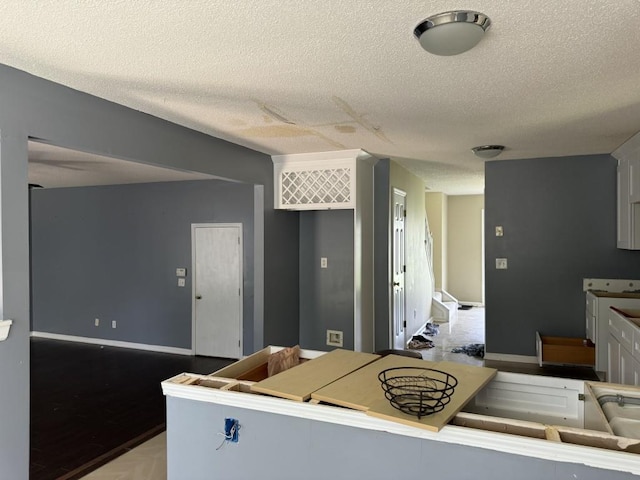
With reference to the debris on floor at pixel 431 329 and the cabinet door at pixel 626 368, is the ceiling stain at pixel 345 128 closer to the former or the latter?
the cabinet door at pixel 626 368

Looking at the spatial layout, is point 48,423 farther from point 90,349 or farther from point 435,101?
point 435,101

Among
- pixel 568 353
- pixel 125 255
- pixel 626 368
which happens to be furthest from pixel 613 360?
pixel 125 255

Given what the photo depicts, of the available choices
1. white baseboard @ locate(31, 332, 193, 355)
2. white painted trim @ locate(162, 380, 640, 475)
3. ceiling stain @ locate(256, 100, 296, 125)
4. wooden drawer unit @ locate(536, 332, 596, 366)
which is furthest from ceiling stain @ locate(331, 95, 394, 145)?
white baseboard @ locate(31, 332, 193, 355)

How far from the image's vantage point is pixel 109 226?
685cm

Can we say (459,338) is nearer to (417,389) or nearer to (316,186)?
(316,186)

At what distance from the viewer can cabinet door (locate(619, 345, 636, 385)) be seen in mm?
3475

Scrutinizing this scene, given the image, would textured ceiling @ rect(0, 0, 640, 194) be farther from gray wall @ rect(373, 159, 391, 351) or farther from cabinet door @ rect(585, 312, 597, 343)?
cabinet door @ rect(585, 312, 597, 343)

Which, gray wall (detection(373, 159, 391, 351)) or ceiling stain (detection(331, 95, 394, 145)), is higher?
ceiling stain (detection(331, 95, 394, 145))

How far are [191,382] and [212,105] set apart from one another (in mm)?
1788

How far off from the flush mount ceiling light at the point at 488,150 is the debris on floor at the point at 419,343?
2.73 meters

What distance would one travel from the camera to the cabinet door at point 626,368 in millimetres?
3475

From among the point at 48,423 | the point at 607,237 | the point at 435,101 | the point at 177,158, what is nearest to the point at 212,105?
the point at 177,158

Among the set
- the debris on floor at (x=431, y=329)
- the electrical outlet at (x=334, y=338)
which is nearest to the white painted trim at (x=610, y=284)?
the debris on floor at (x=431, y=329)

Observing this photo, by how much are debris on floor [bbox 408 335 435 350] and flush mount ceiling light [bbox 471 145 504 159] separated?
2727mm
